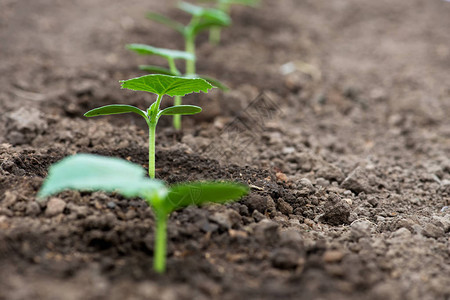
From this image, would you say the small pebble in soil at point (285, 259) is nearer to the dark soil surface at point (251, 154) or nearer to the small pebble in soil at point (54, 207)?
the dark soil surface at point (251, 154)

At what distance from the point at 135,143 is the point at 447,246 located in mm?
1453

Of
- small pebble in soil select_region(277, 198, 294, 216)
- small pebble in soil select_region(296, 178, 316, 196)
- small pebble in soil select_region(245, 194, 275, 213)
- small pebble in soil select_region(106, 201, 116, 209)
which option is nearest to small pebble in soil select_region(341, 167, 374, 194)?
small pebble in soil select_region(296, 178, 316, 196)

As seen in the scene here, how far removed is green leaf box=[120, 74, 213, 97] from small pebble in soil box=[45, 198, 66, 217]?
0.48 metres

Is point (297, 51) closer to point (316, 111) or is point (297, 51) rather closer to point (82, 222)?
point (316, 111)

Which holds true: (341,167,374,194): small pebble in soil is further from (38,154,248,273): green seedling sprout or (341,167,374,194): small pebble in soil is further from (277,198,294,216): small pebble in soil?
(38,154,248,273): green seedling sprout

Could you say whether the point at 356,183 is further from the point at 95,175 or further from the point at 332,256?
the point at 95,175

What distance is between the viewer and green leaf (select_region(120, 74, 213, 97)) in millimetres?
1633

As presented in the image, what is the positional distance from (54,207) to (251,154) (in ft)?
3.79

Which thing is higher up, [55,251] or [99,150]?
[99,150]

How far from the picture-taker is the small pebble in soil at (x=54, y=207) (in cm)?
152

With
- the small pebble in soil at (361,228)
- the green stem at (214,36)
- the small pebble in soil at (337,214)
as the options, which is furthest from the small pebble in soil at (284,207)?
the green stem at (214,36)

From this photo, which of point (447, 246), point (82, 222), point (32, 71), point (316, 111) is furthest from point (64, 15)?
point (447, 246)

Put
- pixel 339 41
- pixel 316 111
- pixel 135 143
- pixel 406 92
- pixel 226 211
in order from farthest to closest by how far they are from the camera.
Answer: pixel 339 41 → pixel 406 92 → pixel 316 111 → pixel 135 143 → pixel 226 211

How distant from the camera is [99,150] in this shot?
2.15m
